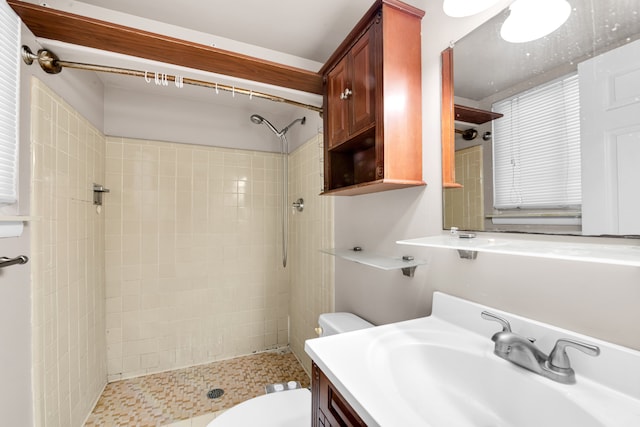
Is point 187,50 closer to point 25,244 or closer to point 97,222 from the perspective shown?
point 25,244

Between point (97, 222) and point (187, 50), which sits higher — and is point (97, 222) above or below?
below

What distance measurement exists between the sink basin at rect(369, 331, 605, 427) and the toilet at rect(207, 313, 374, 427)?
595mm

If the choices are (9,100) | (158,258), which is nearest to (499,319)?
(9,100)

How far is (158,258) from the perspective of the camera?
232cm

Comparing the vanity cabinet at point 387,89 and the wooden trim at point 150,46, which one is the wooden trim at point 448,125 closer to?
the vanity cabinet at point 387,89

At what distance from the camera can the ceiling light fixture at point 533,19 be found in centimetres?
79

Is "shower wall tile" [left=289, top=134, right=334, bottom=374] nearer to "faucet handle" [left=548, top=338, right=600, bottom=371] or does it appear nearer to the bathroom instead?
the bathroom

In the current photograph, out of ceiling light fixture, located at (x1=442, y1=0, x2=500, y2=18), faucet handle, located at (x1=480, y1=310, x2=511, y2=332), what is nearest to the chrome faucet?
faucet handle, located at (x1=480, y1=310, x2=511, y2=332)

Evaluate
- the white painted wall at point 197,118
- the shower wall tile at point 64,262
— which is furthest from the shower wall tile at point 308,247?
the shower wall tile at point 64,262

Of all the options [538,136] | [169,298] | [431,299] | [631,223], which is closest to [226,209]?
[169,298]

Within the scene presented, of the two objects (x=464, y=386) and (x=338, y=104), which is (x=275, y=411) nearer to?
(x=464, y=386)

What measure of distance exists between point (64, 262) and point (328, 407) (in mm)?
1684

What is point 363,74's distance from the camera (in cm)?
121

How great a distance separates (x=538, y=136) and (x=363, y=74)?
2.39ft
